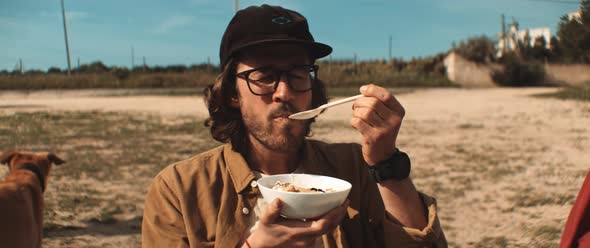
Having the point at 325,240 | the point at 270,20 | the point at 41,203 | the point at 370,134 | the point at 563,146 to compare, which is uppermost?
the point at 270,20

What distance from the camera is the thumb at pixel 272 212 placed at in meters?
1.42

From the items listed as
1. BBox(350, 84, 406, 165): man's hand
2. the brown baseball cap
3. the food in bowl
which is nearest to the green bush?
the brown baseball cap

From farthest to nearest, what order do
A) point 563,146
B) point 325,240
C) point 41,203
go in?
1. point 563,146
2. point 41,203
3. point 325,240

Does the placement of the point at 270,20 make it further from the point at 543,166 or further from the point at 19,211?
the point at 543,166

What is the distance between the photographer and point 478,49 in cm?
4131

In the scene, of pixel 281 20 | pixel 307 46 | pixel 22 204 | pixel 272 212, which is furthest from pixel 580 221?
pixel 22 204

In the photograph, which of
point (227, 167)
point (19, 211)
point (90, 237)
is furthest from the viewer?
point (90, 237)

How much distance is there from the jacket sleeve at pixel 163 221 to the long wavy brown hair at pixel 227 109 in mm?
329

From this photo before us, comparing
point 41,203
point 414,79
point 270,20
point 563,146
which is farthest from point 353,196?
point 414,79

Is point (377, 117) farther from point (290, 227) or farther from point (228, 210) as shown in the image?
point (228, 210)

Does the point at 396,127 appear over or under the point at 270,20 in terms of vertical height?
under

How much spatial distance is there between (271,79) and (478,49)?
1669 inches

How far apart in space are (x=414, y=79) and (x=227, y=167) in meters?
38.1

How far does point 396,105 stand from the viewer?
1.60 metres
